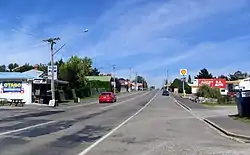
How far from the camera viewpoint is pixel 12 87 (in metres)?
51.8

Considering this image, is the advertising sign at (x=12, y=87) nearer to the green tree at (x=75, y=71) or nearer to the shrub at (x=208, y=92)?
the green tree at (x=75, y=71)

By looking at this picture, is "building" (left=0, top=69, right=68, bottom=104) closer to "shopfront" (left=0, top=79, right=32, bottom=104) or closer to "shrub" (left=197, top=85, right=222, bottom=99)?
"shopfront" (left=0, top=79, right=32, bottom=104)

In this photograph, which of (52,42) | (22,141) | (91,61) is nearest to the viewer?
(22,141)

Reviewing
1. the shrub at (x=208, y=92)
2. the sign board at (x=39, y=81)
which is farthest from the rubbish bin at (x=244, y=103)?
the shrub at (x=208, y=92)

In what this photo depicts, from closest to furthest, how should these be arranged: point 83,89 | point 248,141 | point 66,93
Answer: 1. point 248,141
2. point 66,93
3. point 83,89

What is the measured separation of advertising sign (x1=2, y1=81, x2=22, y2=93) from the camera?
51562 mm

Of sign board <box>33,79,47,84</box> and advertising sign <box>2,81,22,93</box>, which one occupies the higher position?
sign board <box>33,79,47,84</box>

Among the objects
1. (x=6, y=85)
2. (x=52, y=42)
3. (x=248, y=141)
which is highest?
(x=52, y=42)

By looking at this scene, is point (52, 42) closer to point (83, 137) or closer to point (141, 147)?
point (83, 137)

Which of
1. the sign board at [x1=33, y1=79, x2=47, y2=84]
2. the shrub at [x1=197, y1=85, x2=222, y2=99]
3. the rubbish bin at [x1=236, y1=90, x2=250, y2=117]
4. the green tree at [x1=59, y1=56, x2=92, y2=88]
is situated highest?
the green tree at [x1=59, y1=56, x2=92, y2=88]

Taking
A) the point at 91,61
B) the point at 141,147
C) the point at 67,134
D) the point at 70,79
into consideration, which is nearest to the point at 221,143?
the point at 141,147

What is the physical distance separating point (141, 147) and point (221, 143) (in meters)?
3.28

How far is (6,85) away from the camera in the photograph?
52250mm

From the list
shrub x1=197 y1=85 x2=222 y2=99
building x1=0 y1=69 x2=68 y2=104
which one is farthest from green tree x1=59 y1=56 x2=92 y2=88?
building x1=0 y1=69 x2=68 y2=104
